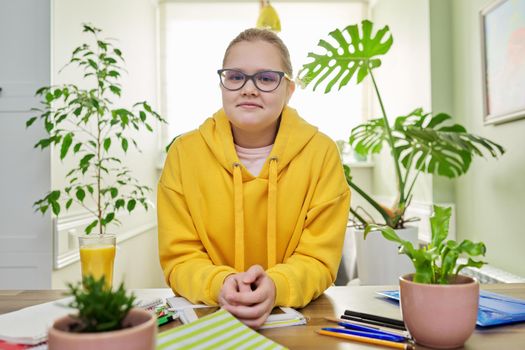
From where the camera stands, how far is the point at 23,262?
Answer: 219 centimetres

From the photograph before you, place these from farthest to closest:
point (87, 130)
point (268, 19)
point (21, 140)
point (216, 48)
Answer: point (216, 48)
point (268, 19)
point (87, 130)
point (21, 140)

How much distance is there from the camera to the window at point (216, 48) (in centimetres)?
455

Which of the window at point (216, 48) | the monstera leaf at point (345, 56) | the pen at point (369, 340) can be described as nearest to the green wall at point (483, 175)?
the monstera leaf at point (345, 56)

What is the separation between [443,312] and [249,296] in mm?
303

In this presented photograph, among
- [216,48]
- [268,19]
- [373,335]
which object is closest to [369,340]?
[373,335]

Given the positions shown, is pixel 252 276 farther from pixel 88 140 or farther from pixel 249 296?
pixel 88 140

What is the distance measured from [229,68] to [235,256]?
47cm

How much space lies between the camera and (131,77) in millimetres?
3586

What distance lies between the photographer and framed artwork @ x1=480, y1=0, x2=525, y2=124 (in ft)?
7.05

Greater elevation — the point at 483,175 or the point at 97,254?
the point at 483,175

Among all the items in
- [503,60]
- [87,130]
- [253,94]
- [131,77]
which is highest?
[131,77]

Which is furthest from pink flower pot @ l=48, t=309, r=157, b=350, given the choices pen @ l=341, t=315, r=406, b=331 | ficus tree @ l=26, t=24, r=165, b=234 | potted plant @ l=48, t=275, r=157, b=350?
ficus tree @ l=26, t=24, r=165, b=234

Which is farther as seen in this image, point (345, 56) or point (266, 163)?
point (345, 56)

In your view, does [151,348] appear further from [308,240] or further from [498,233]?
[498,233]
